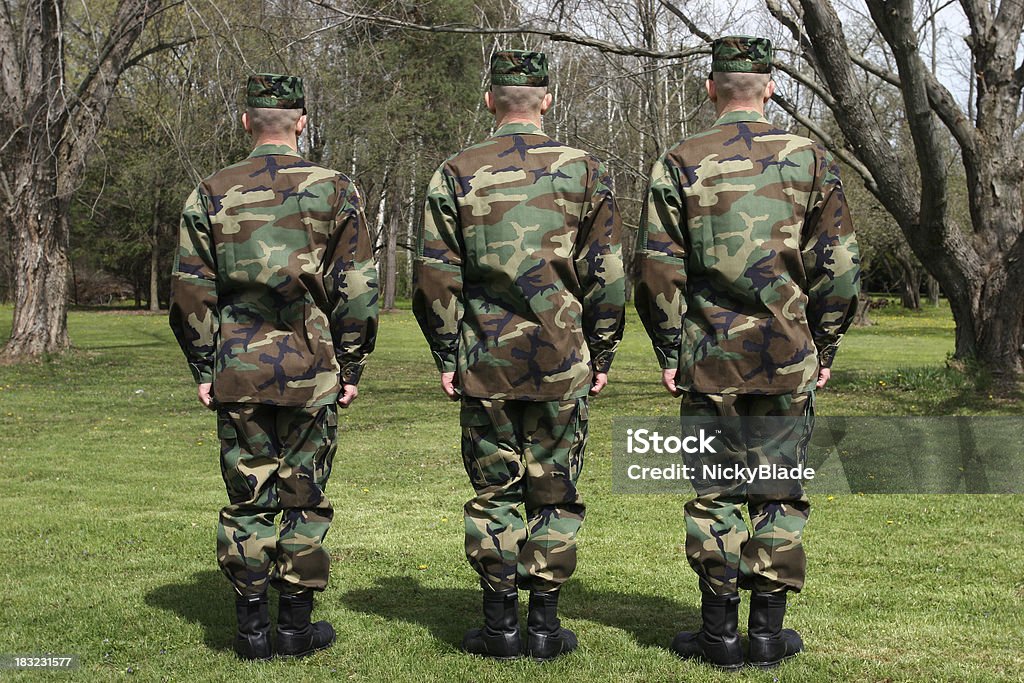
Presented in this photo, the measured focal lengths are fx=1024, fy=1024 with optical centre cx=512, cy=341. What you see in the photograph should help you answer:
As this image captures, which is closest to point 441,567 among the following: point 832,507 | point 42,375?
point 832,507

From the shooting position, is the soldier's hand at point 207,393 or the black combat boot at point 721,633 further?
the soldier's hand at point 207,393

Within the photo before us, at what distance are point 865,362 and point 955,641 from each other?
671 inches

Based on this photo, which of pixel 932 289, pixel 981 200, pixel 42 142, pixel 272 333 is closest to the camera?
pixel 272 333

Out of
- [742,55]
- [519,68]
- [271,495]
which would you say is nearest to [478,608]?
[271,495]

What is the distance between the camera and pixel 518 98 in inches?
167

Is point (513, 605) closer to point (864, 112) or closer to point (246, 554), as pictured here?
point (246, 554)

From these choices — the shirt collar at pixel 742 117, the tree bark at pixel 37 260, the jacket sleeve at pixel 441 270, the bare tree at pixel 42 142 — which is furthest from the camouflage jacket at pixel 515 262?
the tree bark at pixel 37 260

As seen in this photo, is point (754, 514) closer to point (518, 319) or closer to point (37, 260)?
point (518, 319)

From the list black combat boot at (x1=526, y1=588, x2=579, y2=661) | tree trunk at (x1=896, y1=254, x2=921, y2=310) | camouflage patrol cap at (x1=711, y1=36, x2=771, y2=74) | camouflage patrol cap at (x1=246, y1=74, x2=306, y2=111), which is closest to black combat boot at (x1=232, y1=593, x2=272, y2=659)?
black combat boot at (x1=526, y1=588, x2=579, y2=661)

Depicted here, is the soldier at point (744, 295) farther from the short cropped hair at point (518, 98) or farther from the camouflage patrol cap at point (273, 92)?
the camouflage patrol cap at point (273, 92)

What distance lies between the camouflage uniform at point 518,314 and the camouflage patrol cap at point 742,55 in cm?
66

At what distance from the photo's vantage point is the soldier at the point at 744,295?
4.13 metres

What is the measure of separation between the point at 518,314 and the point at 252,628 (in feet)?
5.60

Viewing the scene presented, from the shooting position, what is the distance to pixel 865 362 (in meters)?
20.7
